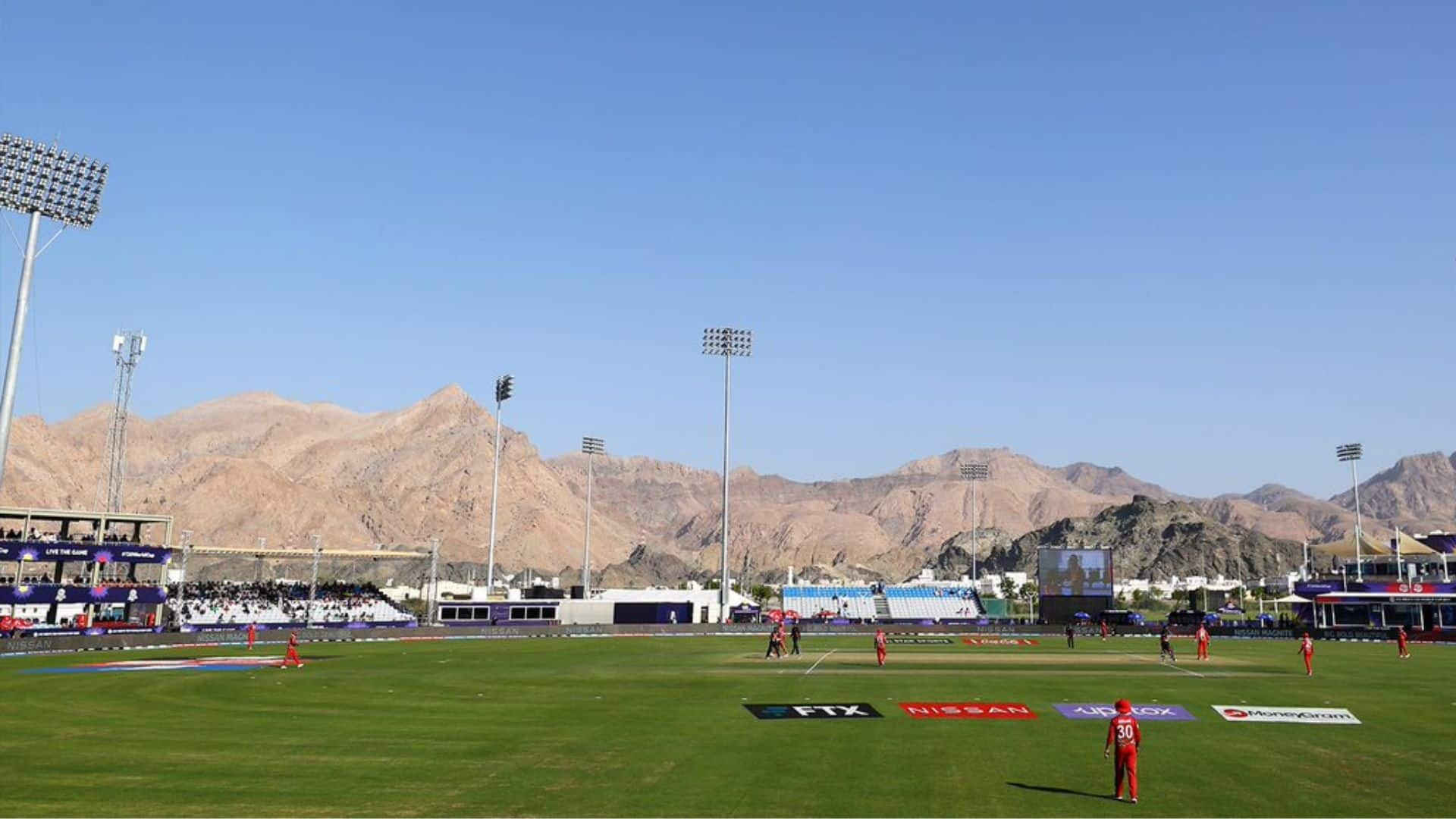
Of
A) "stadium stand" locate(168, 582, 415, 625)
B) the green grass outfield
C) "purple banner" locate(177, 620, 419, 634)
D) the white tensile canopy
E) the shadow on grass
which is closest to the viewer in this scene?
the green grass outfield

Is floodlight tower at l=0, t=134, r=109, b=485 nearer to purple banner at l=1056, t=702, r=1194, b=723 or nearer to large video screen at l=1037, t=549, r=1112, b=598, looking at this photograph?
purple banner at l=1056, t=702, r=1194, b=723

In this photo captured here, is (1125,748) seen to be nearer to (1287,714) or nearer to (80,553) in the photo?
(1287,714)

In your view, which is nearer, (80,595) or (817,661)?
(817,661)

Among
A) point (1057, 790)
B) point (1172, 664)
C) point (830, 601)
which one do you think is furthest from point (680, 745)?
point (830, 601)

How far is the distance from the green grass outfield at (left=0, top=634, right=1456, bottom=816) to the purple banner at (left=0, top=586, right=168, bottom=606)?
3950 cm

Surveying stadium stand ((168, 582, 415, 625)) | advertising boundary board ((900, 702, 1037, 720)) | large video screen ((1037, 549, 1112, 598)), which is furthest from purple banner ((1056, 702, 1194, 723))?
stadium stand ((168, 582, 415, 625))

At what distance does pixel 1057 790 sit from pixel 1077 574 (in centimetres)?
8507

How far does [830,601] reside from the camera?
15900 centimetres

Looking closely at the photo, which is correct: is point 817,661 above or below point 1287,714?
below

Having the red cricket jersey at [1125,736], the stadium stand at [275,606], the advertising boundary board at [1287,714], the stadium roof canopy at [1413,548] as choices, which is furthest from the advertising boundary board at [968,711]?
the stadium roof canopy at [1413,548]

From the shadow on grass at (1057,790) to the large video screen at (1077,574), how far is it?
272ft

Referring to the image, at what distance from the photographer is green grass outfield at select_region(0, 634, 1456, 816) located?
19125 millimetres

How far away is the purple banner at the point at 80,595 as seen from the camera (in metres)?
77.9

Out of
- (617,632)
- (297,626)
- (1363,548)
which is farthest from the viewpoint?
(1363,548)
